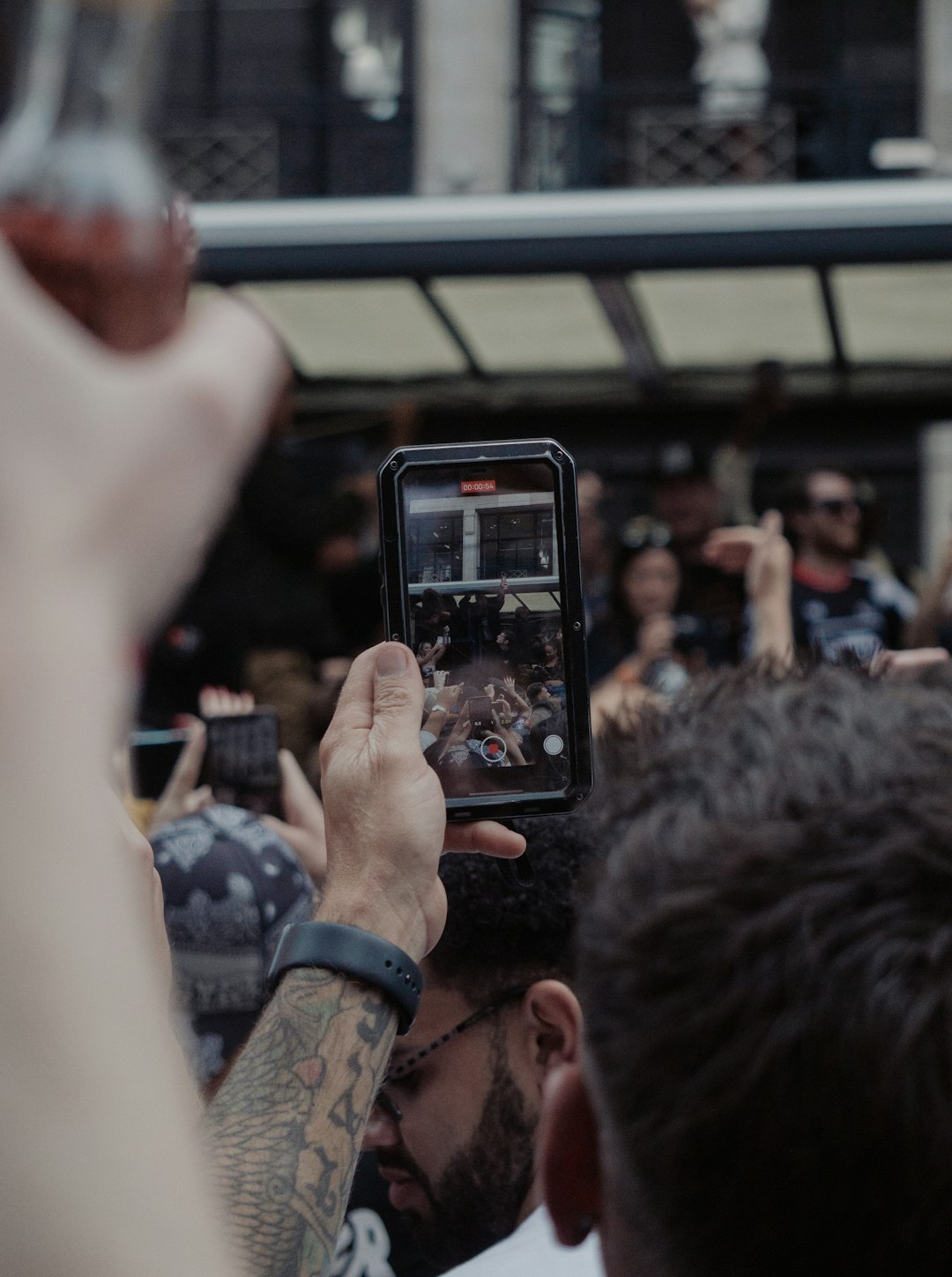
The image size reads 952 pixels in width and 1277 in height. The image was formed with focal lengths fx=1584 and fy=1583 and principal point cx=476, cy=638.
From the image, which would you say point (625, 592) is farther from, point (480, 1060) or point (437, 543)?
point (437, 543)

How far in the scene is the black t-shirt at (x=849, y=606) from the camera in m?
4.52

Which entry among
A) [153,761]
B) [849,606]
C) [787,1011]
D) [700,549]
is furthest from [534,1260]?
[700,549]

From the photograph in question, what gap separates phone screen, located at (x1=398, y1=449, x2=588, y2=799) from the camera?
1370 mm

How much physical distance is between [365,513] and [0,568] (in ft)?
19.0

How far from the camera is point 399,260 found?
→ 5.67 m

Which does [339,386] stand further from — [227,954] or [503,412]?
[227,954]

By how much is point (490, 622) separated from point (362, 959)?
33cm

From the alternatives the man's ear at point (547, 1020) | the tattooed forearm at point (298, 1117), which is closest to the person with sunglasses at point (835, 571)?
the man's ear at point (547, 1020)

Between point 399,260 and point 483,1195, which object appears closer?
point 483,1195

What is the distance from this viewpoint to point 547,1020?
1.73m

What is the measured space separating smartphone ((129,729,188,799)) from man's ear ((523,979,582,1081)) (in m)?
1.68

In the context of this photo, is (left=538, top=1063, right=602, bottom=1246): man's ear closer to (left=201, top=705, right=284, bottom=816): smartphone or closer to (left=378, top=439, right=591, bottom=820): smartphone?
(left=378, top=439, right=591, bottom=820): smartphone

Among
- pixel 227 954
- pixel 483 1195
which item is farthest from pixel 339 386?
pixel 483 1195

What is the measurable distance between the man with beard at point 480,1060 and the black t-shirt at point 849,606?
267cm
